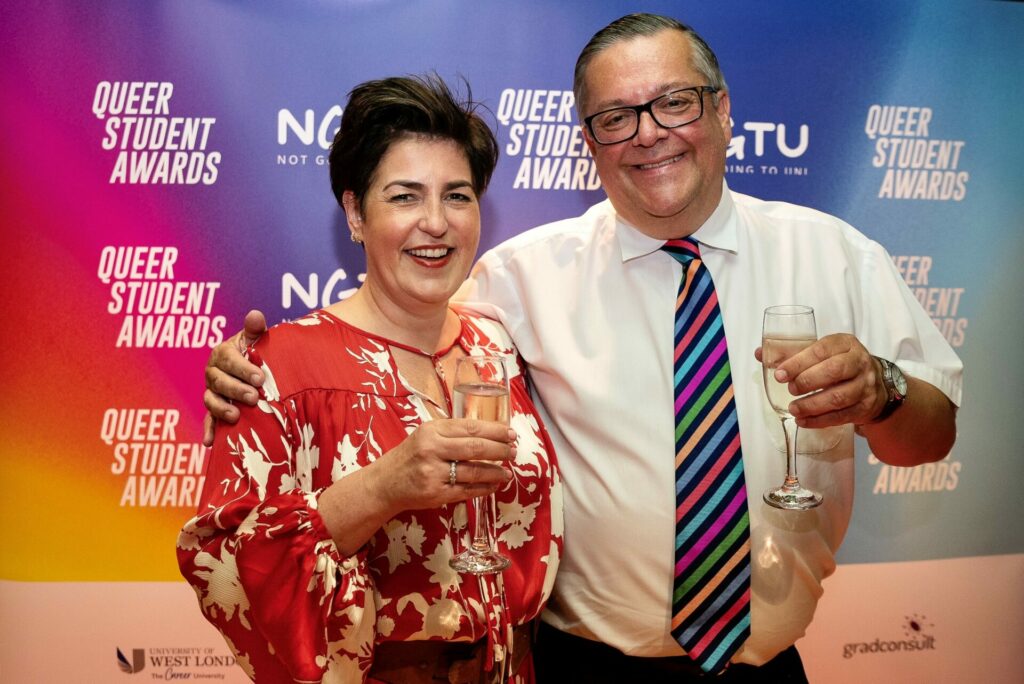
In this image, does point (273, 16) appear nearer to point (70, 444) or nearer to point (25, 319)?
point (25, 319)

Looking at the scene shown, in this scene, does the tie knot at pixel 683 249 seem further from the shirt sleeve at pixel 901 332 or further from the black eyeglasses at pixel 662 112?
the shirt sleeve at pixel 901 332

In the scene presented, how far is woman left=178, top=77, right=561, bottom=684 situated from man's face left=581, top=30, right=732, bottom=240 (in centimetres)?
33

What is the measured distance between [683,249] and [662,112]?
343mm

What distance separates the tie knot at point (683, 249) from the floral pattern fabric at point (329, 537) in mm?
574

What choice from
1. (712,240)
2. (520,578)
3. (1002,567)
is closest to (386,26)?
(712,240)

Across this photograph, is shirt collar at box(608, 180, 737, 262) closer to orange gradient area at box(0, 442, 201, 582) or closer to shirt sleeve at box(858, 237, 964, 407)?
shirt sleeve at box(858, 237, 964, 407)

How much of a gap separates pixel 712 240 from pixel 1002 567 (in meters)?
2.14

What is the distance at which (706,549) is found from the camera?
2.15m

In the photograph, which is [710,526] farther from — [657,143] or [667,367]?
[657,143]

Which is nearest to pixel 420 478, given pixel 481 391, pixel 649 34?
pixel 481 391

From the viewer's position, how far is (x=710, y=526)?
215 cm

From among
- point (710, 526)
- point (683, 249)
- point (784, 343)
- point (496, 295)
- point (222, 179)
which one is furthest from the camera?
point (222, 179)

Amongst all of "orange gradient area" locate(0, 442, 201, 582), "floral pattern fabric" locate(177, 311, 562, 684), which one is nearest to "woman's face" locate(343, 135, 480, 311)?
"floral pattern fabric" locate(177, 311, 562, 684)

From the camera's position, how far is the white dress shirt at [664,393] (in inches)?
85.9
